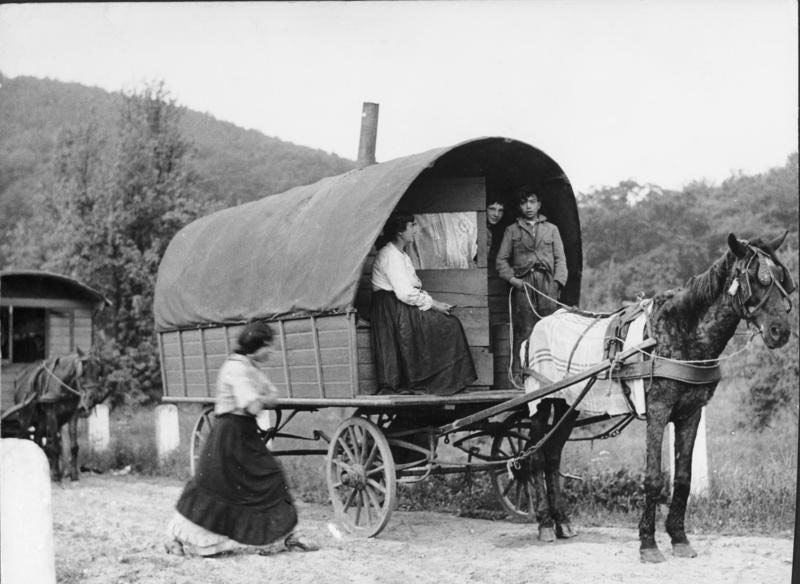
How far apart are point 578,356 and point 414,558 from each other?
1895 millimetres

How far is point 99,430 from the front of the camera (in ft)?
31.2

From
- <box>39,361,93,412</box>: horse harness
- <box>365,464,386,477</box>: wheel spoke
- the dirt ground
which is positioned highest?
<box>39,361,93,412</box>: horse harness

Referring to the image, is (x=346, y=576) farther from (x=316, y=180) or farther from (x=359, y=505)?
(x=316, y=180)

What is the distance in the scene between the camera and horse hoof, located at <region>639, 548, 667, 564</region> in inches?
237

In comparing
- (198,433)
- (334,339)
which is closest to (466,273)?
(334,339)

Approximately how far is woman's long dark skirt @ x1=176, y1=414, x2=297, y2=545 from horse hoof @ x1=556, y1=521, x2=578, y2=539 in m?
2.20

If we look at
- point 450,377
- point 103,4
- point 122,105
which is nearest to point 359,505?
point 450,377

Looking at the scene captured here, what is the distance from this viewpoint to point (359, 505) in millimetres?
7672

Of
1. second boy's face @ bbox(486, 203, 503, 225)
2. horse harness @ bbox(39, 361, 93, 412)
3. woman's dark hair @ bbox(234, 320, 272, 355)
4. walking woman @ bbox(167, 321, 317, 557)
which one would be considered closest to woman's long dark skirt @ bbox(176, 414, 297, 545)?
walking woman @ bbox(167, 321, 317, 557)

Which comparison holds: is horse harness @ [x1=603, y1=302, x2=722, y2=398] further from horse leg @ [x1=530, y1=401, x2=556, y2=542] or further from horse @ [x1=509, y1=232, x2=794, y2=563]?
horse leg @ [x1=530, y1=401, x2=556, y2=542]

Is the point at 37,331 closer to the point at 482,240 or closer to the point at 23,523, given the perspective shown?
the point at 482,240

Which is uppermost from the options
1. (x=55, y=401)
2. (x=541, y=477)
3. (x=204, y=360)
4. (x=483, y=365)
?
(x=204, y=360)

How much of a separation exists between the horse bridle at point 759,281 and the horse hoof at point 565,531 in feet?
7.81

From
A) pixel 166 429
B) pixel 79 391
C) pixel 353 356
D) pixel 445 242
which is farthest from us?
pixel 79 391
